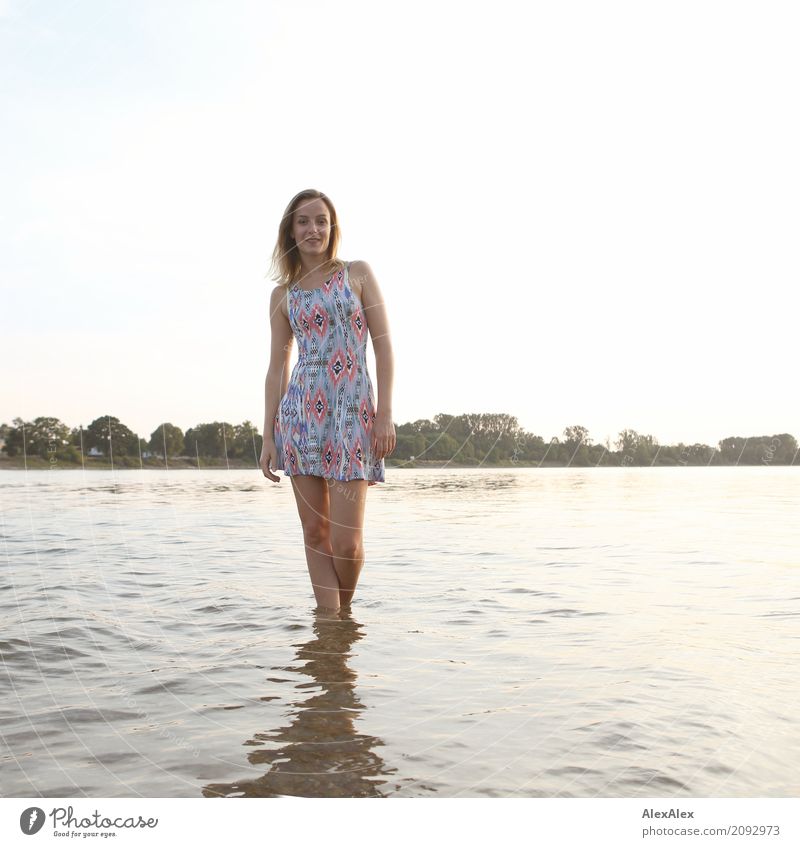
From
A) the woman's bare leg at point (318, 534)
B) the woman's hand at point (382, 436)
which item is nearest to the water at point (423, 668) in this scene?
the woman's bare leg at point (318, 534)

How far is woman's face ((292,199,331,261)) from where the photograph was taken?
3.85 m

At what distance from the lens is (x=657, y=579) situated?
4730 mm

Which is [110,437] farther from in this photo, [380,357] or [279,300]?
[380,357]

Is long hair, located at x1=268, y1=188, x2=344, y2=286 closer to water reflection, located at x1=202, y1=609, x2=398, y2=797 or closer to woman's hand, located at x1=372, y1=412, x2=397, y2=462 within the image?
woman's hand, located at x1=372, y1=412, x2=397, y2=462

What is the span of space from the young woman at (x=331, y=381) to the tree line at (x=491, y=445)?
480 millimetres

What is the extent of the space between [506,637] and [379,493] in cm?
912

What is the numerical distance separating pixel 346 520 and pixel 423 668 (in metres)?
0.99

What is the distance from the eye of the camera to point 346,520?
391cm

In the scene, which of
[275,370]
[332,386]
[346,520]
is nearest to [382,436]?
[332,386]

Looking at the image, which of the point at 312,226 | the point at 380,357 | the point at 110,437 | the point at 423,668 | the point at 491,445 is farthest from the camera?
the point at 110,437
